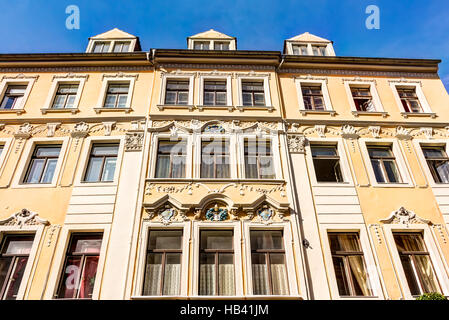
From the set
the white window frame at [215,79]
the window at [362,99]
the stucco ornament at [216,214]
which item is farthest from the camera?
the window at [362,99]

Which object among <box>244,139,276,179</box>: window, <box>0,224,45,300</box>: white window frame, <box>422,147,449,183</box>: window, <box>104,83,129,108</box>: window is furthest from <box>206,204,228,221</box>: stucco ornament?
<box>422,147,449,183</box>: window

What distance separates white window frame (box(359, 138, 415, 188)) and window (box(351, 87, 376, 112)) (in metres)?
2.06

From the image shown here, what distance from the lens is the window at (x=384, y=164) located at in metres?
11.4

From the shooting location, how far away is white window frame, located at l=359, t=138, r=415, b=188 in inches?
430

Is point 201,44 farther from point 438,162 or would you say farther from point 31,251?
point 438,162

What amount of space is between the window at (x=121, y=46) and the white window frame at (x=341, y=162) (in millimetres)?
11021

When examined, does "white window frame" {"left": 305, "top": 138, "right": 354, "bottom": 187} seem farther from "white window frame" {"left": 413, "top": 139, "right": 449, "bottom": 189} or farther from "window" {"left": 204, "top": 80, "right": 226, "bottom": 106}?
"window" {"left": 204, "top": 80, "right": 226, "bottom": 106}

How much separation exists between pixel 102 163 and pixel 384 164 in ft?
37.3

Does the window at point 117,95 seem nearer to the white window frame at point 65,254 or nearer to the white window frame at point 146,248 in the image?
the white window frame at point 65,254

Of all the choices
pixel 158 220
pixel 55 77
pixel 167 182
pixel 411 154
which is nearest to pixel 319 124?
pixel 411 154

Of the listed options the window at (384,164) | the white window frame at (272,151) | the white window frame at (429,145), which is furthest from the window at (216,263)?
the white window frame at (429,145)

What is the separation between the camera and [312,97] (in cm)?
1390

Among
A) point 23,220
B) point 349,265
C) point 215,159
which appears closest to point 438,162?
point 349,265
